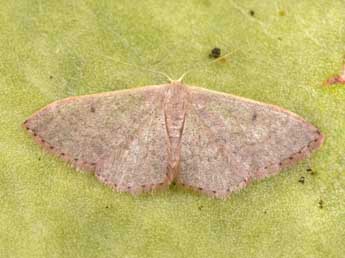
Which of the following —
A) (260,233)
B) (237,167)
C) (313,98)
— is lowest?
(260,233)

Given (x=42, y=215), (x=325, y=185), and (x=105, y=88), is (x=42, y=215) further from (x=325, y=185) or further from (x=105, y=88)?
(x=325, y=185)

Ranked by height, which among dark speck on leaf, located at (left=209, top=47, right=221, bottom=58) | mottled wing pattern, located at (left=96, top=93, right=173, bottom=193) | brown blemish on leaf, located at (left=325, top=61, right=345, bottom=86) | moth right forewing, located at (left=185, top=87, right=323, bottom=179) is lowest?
mottled wing pattern, located at (left=96, top=93, right=173, bottom=193)

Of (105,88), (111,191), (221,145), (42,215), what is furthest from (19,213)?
(221,145)

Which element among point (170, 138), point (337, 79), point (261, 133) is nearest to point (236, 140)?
point (261, 133)

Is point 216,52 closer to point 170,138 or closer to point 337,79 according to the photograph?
point 170,138

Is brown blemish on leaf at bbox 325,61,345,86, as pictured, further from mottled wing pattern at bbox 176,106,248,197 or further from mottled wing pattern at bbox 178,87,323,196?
mottled wing pattern at bbox 176,106,248,197

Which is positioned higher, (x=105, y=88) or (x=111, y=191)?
(x=105, y=88)

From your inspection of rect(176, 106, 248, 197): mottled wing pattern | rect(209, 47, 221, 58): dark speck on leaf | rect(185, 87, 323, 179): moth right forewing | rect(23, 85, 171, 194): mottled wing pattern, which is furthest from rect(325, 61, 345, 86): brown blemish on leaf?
rect(23, 85, 171, 194): mottled wing pattern
